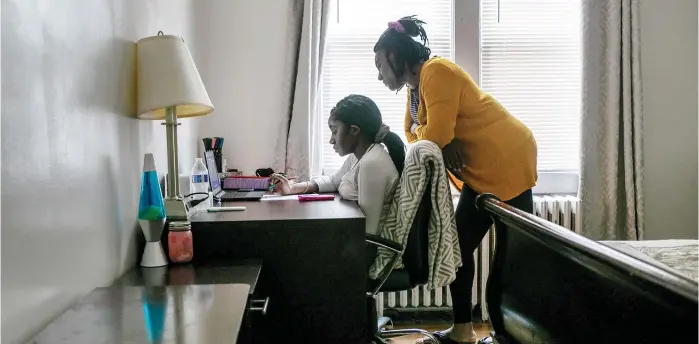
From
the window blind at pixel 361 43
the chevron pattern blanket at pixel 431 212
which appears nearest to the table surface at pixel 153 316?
the chevron pattern blanket at pixel 431 212

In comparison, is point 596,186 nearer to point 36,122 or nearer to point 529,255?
point 529,255

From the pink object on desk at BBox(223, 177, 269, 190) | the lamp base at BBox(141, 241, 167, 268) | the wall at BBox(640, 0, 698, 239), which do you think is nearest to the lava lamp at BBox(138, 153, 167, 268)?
the lamp base at BBox(141, 241, 167, 268)

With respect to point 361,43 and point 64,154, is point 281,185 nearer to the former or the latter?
point 361,43

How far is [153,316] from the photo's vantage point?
1003mm

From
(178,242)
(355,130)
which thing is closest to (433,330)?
(355,130)

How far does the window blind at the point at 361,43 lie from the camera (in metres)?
2.96

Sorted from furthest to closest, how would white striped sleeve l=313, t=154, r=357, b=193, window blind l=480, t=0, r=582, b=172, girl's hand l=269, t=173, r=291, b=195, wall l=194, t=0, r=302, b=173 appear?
1. window blind l=480, t=0, r=582, b=172
2. wall l=194, t=0, r=302, b=173
3. white striped sleeve l=313, t=154, r=357, b=193
4. girl's hand l=269, t=173, r=291, b=195

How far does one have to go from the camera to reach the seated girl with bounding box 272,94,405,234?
6.49ft

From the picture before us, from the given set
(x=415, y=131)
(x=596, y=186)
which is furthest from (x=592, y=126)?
(x=415, y=131)

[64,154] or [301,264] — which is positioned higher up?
[64,154]

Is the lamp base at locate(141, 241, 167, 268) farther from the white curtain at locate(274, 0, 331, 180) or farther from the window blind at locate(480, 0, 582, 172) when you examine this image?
the window blind at locate(480, 0, 582, 172)

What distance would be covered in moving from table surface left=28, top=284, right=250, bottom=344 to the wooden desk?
37 cm

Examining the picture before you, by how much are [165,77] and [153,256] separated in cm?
48

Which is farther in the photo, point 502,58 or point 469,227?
point 502,58
